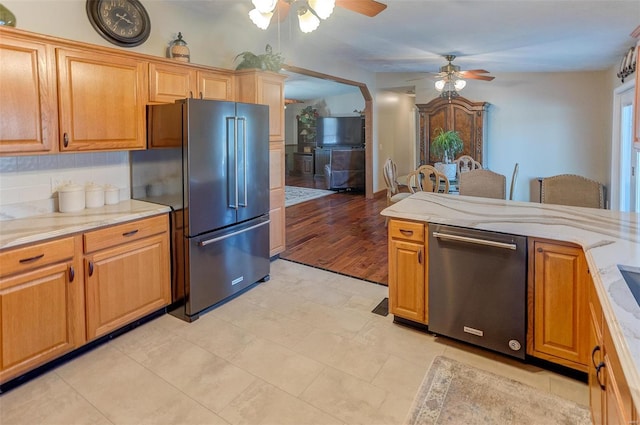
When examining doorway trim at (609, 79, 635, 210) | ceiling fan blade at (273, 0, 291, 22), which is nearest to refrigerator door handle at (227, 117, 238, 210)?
ceiling fan blade at (273, 0, 291, 22)

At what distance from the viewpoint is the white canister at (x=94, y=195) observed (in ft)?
9.29

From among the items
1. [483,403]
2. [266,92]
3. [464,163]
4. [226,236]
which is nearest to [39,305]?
[226,236]

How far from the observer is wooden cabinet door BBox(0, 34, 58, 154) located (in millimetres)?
2188

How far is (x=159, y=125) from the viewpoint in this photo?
2.95 meters

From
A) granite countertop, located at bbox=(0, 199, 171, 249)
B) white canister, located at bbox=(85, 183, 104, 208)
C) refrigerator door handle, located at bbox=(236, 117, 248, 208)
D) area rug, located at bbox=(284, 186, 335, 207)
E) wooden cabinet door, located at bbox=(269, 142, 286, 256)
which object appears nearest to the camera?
granite countertop, located at bbox=(0, 199, 171, 249)

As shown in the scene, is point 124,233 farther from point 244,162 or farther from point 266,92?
point 266,92

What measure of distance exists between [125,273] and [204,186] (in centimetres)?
84

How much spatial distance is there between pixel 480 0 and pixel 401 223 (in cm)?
190

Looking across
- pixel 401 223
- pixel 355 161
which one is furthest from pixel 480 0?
pixel 355 161

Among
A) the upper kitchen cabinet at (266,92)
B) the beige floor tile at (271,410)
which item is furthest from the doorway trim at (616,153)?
the beige floor tile at (271,410)

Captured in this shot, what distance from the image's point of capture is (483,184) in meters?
3.54

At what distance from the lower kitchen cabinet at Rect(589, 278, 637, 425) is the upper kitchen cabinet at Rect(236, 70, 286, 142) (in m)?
3.19

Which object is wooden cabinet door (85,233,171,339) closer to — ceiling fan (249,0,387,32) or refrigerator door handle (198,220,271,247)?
refrigerator door handle (198,220,271,247)

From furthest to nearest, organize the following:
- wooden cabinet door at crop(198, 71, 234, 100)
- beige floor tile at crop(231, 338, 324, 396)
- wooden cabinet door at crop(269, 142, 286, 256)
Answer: wooden cabinet door at crop(269, 142, 286, 256) → wooden cabinet door at crop(198, 71, 234, 100) → beige floor tile at crop(231, 338, 324, 396)
